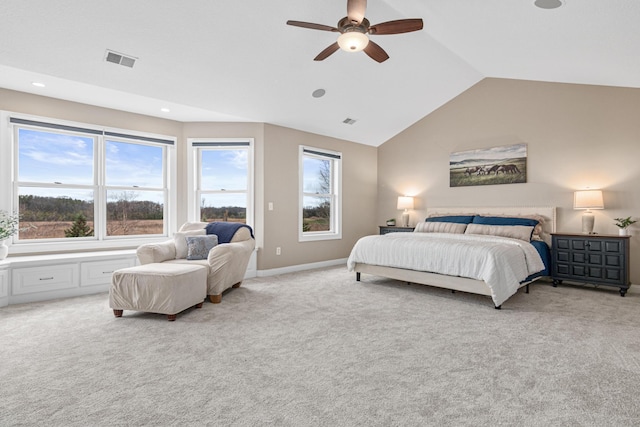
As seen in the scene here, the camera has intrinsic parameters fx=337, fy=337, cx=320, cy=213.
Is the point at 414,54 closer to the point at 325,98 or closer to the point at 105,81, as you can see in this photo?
the point at 325,98

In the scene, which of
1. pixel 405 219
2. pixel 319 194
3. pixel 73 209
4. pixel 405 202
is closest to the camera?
pixel 73 209

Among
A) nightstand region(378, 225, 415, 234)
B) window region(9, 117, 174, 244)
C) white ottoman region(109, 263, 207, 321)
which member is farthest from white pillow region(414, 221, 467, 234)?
window region(9, 117, 174, 244)

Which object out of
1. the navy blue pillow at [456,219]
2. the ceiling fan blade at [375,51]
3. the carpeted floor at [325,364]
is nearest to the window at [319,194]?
the navy blue pillow at [456,219]

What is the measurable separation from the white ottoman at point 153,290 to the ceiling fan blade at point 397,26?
2901mm

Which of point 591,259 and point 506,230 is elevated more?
point 506,230

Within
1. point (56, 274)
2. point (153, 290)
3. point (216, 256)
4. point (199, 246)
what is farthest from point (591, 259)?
point (56, 274)

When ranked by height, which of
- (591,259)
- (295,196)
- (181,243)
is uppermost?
(295,196)

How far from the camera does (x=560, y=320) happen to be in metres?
3.24

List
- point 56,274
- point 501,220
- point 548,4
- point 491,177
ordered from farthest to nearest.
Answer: point 491,177
point 501,220
point 56,274
point 548,4

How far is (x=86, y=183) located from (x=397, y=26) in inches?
178

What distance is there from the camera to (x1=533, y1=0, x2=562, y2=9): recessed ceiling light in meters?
2.86

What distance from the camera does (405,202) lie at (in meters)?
6.53

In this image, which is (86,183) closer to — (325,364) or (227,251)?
(227,251)

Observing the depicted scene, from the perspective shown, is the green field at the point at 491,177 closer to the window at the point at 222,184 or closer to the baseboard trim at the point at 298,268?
the baseboard trim at the point at 298,268
